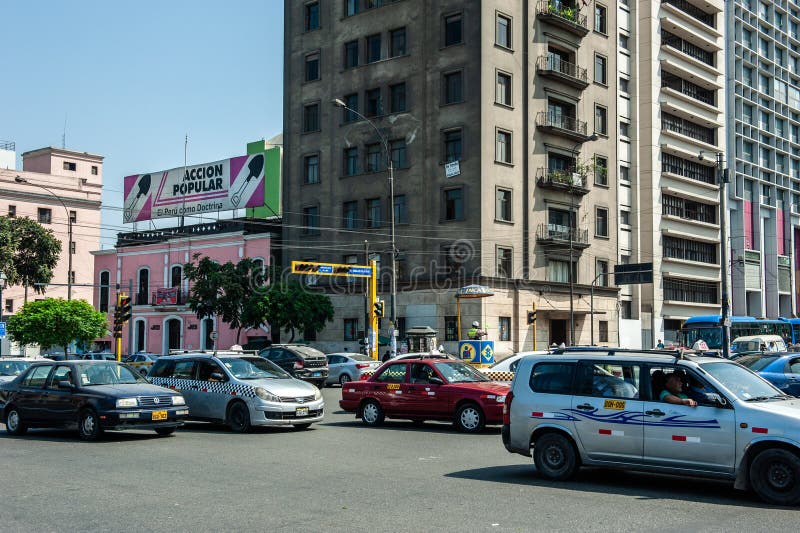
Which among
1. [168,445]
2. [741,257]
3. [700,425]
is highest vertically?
[741,257]

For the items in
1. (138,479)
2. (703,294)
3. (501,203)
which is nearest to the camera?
(138,479)

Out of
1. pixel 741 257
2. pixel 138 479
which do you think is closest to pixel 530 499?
pixel 138 479

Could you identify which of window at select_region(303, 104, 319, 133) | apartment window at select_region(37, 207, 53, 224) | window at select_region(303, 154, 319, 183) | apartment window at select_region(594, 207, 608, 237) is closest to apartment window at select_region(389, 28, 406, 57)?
window at select_region(303, 104, 319, 133)

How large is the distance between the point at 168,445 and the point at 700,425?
9.36m

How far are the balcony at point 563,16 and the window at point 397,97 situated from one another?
940 cm

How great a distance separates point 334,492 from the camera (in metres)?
10.6

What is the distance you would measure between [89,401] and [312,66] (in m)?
45.0

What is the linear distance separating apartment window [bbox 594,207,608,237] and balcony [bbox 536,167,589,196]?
2652 mm

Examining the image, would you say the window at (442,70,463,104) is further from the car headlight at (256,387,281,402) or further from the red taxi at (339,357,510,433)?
the car headlight at (256,387,281,402)

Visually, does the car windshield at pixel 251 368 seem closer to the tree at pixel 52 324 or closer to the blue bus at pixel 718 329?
the tree at pixel 52 324

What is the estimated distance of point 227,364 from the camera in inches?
728

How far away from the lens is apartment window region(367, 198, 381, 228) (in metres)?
54.0

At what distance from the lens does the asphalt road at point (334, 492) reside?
880 centimetres

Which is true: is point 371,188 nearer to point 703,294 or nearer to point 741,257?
point 703,294
